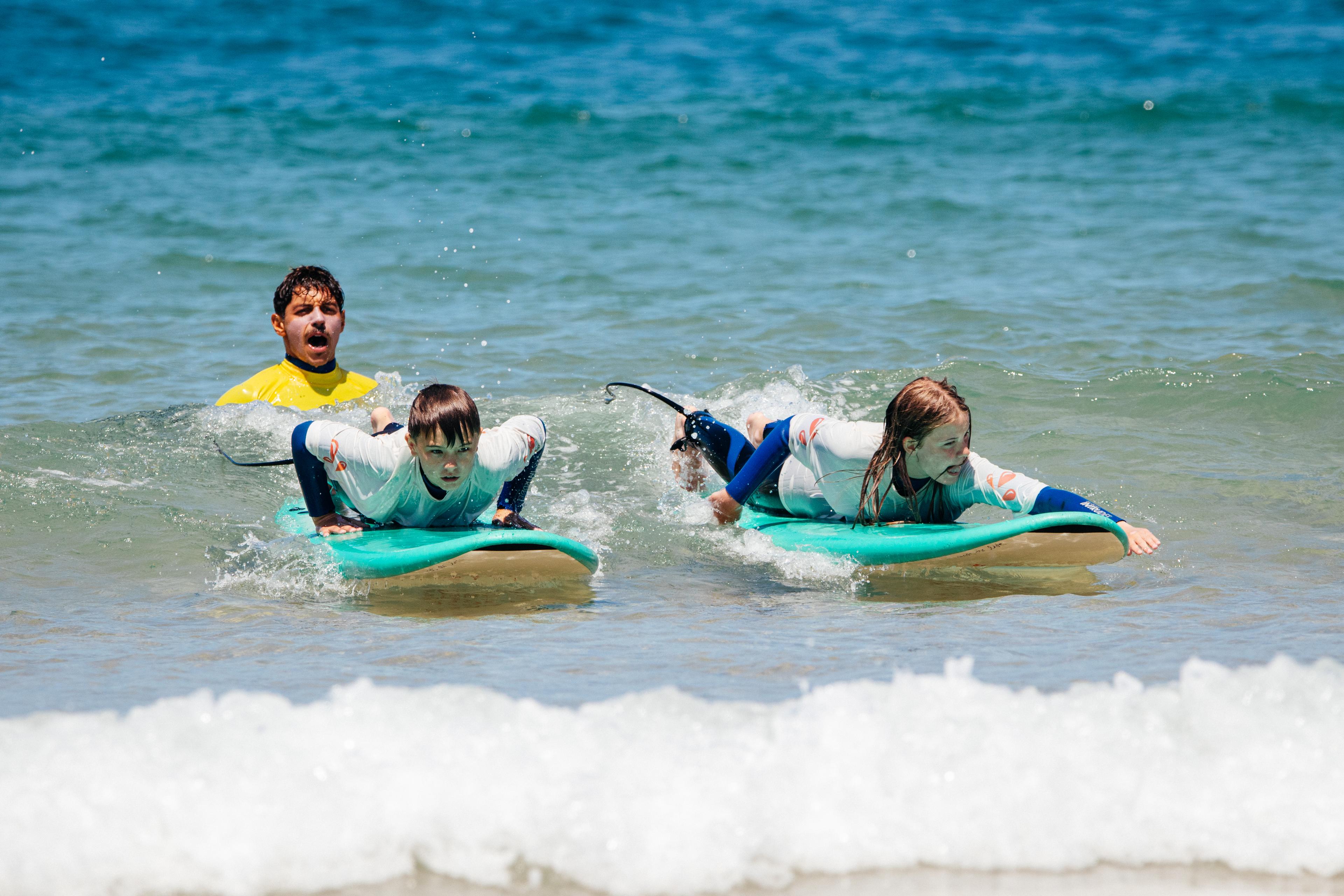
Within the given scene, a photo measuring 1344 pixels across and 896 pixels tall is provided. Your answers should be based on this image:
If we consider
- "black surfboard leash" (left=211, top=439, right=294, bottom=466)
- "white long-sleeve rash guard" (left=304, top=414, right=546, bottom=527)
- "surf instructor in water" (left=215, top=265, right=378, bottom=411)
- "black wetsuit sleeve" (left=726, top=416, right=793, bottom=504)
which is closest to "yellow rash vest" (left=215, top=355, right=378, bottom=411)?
"surf instructor in water" (left=215, top=265, right=378, bottom=411)

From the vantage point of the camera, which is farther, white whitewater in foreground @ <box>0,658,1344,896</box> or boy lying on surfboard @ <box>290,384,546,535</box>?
boy lying on surfboard @ <box>290,384,546,535</box>

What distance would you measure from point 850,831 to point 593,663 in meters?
1.21

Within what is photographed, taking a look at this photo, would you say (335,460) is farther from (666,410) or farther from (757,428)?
(666,410)

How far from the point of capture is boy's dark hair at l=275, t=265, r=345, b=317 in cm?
692

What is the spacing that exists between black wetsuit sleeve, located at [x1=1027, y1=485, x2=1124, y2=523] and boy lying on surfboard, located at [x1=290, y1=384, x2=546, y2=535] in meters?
2.10

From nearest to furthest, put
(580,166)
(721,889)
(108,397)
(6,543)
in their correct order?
1. (721,889)
2. (6,543)
3. (108,397)
4. (580,166)

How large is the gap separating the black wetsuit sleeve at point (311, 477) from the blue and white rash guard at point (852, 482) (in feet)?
5.71

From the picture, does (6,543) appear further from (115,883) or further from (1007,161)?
(1007,161)

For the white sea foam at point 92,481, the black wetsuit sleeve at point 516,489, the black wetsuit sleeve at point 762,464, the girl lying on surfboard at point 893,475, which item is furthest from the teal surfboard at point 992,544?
the white sea foam at point 92,481

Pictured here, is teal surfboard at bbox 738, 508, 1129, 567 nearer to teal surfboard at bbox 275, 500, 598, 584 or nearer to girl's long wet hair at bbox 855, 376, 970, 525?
girl's long wet hair at bbox 855, 376, 970, 525

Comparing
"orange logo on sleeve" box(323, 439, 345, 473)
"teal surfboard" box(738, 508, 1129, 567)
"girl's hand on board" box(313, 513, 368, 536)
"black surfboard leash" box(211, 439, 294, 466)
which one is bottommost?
"teal surfboard" box(738, 508, 1129, 567)

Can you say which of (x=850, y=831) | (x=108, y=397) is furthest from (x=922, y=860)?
(x=108, y=397)

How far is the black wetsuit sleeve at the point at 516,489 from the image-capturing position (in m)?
5.46

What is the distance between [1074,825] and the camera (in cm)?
295
